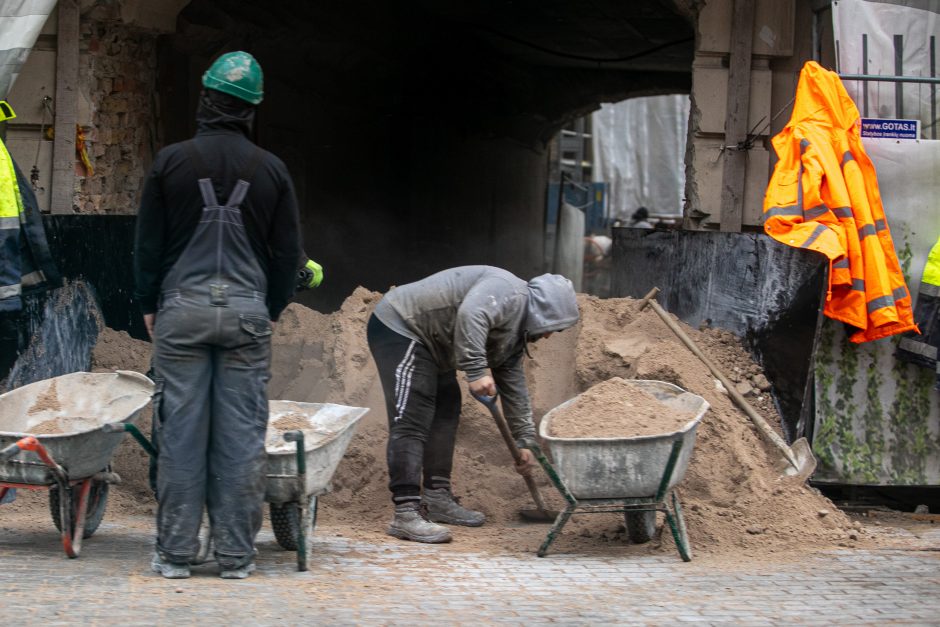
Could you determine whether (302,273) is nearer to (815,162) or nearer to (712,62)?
(815,162)

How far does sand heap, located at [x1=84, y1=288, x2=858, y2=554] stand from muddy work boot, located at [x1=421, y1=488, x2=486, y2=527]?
0.29ft

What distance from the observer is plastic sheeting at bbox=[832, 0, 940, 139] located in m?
7.07

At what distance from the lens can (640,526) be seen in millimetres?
5355

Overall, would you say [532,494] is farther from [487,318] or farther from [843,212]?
[843,212]

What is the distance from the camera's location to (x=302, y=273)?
5246mm

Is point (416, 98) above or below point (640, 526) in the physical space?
above

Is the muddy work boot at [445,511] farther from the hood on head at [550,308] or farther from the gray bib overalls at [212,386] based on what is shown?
the gray bib overalls at [212,386]

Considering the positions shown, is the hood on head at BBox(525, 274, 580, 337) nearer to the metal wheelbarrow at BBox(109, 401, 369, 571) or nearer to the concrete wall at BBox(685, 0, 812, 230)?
the metal wheelbarrow at BBox(109, 401, 369, 571)

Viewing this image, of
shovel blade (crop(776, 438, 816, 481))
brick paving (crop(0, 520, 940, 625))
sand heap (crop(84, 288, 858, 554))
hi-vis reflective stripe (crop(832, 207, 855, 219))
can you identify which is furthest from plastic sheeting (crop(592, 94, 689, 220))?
brick paving (crop(0, 520, 940, 625))

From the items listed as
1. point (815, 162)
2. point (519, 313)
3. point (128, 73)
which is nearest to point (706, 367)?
point (815, 162)

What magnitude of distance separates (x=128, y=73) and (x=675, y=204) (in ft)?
63.8

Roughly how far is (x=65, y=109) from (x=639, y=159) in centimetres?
2009

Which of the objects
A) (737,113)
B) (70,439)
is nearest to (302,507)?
(70,439)

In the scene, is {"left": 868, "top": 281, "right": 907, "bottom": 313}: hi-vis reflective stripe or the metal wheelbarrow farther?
{"left": 868, "top": 281, "right": 907, "bottom": 313}: hi-vis reflective stripe
